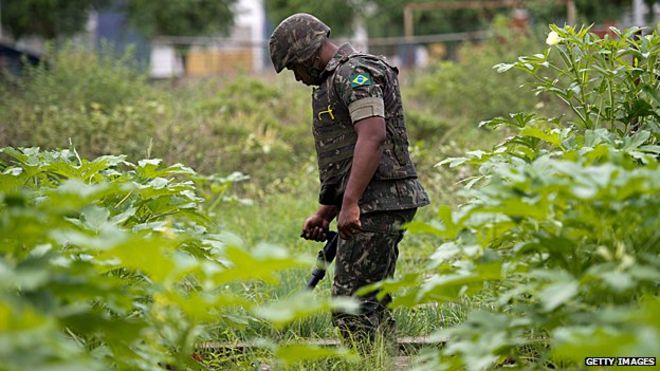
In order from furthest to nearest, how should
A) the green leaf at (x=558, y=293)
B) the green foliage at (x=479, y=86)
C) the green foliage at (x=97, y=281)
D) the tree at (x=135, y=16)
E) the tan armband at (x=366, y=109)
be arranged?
1. the tree at (x=135, y=16)
2. the green foliage at (x=479, y=86)
3. the tan armband at (x=366, y=109)
4. the green leaf at (x=558, y=293)
5. the green foliage at (x=97, y=281)

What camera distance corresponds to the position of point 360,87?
184 inches

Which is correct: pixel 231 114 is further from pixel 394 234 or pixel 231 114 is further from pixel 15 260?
pixel 15 260

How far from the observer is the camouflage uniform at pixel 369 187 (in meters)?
4.85

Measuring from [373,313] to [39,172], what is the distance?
171 centimetres

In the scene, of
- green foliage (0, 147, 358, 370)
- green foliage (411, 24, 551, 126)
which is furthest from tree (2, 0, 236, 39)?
green foliage (0, 147, 358, 370)

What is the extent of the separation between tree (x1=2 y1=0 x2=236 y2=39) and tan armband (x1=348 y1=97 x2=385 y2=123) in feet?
74.2

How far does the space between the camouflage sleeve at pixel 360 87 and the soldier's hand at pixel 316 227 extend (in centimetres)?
75

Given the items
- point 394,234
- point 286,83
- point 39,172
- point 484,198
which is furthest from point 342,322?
point 286,83

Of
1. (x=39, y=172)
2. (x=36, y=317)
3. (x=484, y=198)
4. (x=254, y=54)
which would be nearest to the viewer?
(x=36, y=317)

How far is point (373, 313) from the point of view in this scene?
16.2 ft

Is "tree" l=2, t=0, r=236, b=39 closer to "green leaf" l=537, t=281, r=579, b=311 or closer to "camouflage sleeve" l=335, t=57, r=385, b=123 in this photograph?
"camouflage sleeve" l=335, t=57, r=385, b=123

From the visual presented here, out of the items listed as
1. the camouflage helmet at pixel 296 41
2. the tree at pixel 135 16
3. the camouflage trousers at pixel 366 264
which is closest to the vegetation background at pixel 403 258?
the camouflage trousers at pixel 366 264

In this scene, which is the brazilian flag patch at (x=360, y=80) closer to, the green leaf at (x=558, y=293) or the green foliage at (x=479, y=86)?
the green leaf at (x=558, y=293)

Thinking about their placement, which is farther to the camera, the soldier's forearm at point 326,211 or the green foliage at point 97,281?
the soldier's forearm at point 326,211
